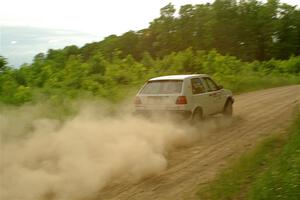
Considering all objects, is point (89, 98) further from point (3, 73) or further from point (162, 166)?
point (162, 166)

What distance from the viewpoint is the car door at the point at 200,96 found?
12.1 metres

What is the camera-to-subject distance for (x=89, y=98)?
1584cm

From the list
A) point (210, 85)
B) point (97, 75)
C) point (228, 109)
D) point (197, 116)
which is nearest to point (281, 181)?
point (197, 116)

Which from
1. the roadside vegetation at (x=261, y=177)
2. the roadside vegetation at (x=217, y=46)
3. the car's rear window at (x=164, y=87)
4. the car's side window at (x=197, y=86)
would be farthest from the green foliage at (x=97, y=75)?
the roadside vegetation at (x=261, y=177)

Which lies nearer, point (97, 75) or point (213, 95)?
point (213, 95)

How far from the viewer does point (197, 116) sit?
12.2 m

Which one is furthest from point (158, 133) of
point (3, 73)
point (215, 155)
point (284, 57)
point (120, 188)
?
point (284, 57)

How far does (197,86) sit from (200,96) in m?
0.32

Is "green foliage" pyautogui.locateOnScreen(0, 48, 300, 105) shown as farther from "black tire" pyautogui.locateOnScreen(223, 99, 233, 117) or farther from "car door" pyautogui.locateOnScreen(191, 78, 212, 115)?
"black tire" pyautogui.locateOnScreen(223, 99, 233, 117)

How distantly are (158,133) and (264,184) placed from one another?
14.7ft

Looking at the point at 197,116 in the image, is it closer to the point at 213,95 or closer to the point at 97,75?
the point at 213,95

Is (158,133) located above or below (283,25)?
below

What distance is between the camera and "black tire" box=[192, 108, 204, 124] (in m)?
12.0

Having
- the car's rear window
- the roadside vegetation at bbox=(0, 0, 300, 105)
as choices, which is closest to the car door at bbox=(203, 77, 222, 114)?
the car's rear window
